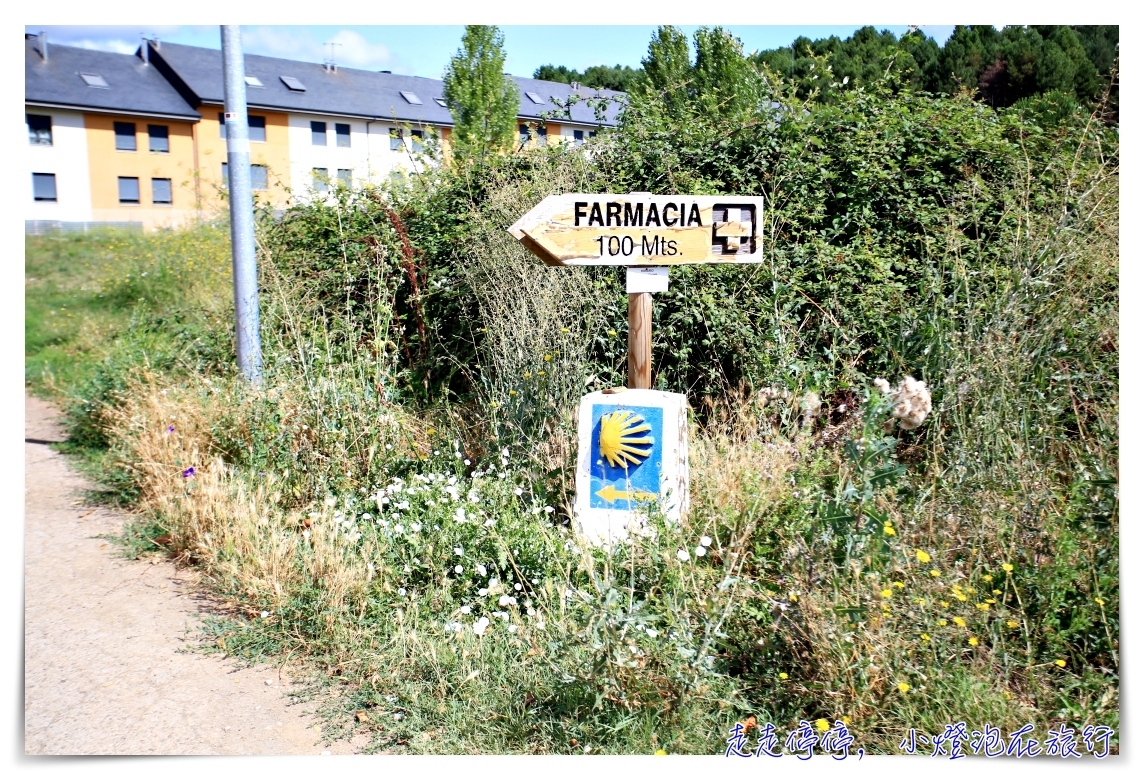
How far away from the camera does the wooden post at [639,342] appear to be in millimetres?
3896

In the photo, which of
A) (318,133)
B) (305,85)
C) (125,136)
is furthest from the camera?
(318,133)

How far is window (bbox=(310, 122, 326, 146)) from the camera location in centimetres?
3731

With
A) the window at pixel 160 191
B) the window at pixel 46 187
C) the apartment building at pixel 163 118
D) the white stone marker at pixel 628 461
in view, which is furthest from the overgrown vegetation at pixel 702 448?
the window at pixel 160 191

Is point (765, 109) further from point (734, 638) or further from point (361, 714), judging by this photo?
point (361, 714)

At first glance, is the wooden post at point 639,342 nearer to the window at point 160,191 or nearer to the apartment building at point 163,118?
the apartment building at point 163,118

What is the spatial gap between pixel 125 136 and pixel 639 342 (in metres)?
37.3

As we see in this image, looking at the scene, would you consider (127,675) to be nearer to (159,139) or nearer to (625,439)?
(625,439)

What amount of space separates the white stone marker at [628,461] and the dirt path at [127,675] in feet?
4.54

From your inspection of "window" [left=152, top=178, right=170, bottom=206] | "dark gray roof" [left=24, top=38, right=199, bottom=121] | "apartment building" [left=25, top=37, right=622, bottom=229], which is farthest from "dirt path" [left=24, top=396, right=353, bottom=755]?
"window" [left=152, top=178, right=170, bottom=206]

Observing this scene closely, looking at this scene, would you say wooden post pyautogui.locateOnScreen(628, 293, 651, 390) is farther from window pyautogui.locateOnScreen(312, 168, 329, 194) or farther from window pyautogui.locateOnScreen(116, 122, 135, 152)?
window pyautogui.locateOnScreen(116, 122, 135, 152)

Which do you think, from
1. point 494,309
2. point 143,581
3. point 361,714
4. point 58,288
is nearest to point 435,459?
point 494,309

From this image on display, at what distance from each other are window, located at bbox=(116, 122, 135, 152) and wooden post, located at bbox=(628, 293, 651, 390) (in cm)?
3680

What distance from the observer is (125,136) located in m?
34.9

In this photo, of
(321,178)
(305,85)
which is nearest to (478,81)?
(321,178)
